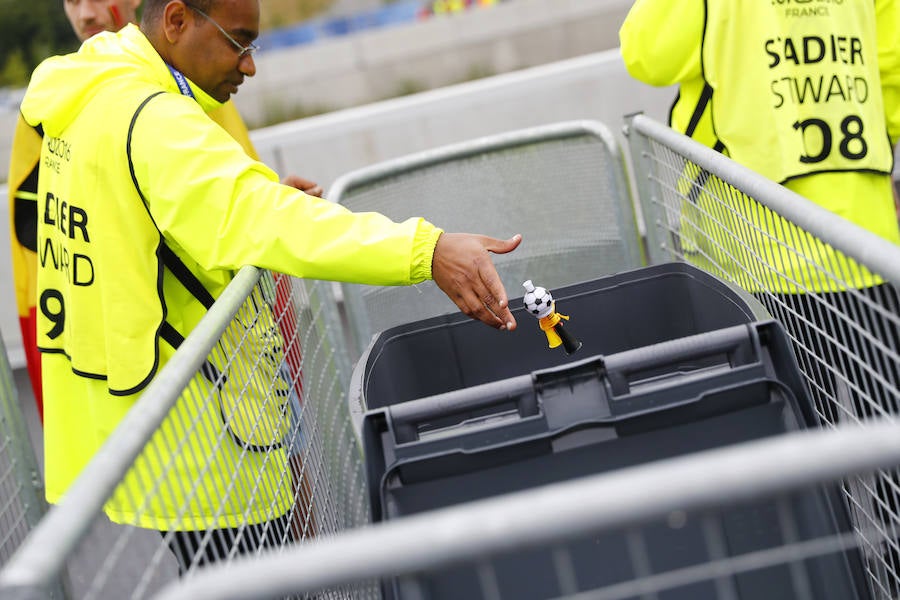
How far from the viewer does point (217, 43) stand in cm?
235

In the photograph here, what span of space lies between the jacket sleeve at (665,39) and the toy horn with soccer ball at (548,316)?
808 mm

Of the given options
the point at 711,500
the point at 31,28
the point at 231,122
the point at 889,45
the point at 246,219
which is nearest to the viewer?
the point at 711,500

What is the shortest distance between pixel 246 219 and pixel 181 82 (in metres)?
0.54

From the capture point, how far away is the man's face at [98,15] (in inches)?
135

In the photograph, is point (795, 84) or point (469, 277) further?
point (795, 84)

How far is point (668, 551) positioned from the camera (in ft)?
5.37

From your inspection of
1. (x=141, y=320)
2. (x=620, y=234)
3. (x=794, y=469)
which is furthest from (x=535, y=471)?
(x=620, y=234)

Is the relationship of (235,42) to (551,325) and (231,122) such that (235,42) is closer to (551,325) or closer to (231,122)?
(231,122)

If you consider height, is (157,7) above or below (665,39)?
above

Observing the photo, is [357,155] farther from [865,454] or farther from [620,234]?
[865,454]

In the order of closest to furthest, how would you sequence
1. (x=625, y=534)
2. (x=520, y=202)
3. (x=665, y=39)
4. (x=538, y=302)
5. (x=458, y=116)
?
(x=625, y=534) < (x=538, y=302) < (x=665, y=39) < (x=520, y=202) < (x=458, y=116)

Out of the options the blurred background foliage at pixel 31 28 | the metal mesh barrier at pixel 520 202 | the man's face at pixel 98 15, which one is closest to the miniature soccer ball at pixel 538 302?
the metal mesh barrier at pixel 520 202

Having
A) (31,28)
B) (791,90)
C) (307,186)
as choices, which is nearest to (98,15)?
(307,186)

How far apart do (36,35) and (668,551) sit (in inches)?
1295
